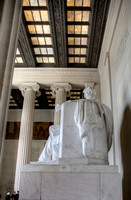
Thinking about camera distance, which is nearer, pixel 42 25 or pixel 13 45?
pixel 13 45

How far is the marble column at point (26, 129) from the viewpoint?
547 inches

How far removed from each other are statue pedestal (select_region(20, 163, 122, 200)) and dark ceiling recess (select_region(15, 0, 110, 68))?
29.0 ft

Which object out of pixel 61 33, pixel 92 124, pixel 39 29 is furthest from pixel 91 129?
pixel 39 29

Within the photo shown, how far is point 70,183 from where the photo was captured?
464 centimetres

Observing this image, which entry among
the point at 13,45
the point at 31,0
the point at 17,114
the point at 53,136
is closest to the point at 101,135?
the point at 53,136

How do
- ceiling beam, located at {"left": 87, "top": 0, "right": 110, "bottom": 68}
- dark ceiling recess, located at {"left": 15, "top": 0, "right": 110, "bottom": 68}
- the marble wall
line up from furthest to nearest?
dark ceiling recess, located at {"left": 15, "top": 0, "right": 110, "bottom": 68} < ceiling beam, located at {"left": 87, "top": 0, "right": 110, "bottom": 68} < the marble wall

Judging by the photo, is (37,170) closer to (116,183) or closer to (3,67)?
(116,183)

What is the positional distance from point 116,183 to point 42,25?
414 inches

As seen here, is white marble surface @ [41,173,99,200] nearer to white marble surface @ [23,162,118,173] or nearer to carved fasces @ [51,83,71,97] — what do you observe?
white marble surface @ [23,162,118,173]

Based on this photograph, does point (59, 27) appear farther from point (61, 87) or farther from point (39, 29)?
point (61, 87)

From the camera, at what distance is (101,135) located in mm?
5539

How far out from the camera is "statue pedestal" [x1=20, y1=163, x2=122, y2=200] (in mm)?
4539

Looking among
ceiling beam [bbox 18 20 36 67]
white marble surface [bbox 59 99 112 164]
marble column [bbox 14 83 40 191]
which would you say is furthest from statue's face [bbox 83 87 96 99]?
marble column [bbox 14 83 40 191]

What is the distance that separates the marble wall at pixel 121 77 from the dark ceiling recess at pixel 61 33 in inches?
33.0
